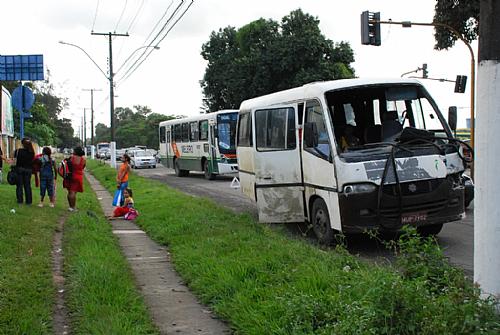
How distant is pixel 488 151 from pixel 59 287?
4.58m

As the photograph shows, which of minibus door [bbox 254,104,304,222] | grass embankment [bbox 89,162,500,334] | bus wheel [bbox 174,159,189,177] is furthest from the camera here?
bus wheel [bbox 174,159,189,177]

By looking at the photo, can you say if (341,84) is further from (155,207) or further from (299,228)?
(155,207)

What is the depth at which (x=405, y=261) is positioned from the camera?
423cm

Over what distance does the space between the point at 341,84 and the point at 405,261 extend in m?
4.79

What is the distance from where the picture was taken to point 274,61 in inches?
1435

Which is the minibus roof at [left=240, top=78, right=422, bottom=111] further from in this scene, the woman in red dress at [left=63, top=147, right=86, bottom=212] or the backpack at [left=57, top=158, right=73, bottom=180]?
the backpack at [left=57, top=158, right=73, bottom=180]

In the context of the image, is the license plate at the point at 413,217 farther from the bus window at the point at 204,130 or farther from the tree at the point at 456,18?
the bus window at the point at 204,130

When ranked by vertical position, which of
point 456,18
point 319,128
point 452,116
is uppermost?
point 456,18

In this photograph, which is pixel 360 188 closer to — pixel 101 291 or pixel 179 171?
pixel 101 291

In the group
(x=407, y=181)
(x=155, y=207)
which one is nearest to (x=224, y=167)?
(x=155, y=207)

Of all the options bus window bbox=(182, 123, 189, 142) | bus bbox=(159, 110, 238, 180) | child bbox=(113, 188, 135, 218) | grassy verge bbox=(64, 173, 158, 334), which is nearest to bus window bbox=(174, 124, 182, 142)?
bus bbox=(159, 110, 238, 180)

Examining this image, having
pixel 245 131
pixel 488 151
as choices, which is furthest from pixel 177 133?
pixel 488 151

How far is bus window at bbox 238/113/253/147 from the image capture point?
11215mm

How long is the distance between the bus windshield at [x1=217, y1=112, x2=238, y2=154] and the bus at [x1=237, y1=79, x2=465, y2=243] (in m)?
13.0
